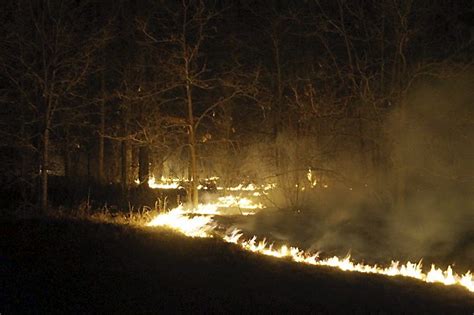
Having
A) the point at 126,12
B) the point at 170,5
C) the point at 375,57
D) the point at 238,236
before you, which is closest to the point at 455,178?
the point at 375,57

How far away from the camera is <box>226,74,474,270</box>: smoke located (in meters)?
12.8

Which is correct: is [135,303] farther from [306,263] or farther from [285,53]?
[285,53]

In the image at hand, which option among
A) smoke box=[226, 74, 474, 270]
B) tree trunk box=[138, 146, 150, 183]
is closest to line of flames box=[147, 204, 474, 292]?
smoke box=[226, 74, 474, 270]

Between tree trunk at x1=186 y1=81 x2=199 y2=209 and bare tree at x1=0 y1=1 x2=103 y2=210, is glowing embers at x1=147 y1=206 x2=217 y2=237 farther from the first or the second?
bare tree at x1=0 y1=1 x2=103 y2=210

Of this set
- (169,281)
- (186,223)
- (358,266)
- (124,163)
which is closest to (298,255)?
(358,266)

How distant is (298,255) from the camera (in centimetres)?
1020

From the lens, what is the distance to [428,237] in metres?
12.4

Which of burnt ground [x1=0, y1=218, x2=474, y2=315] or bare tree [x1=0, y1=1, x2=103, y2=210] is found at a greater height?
bare tree [x1=0, y1=1, x2=103, y2=210]

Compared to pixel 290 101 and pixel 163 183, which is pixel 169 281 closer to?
pixel 290 101

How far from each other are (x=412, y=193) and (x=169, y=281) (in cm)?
923

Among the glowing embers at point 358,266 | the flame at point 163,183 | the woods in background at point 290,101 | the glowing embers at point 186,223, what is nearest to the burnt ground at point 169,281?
the glowing embers at point 358,266

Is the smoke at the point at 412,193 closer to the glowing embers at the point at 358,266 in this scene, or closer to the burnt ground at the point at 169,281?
the glowing embers at the point at 358,266

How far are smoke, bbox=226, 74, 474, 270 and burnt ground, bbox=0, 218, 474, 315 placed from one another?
3.45 m

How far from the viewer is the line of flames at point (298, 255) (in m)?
8.82
